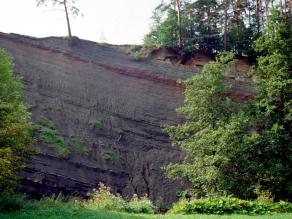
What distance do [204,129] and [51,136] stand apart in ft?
26.2

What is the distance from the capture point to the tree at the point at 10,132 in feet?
49.2

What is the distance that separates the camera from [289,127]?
21.3 meters

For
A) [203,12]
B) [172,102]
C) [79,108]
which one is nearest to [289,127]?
[172,102]

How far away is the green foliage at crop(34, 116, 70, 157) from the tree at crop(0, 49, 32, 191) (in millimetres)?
5019

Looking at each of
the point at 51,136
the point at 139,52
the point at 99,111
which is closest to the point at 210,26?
the point at 139,52

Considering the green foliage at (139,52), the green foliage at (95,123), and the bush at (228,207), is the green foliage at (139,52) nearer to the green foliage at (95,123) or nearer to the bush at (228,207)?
the green foliage at (95,123)

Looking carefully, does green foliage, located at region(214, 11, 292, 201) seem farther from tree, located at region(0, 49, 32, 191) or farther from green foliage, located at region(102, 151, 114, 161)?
tree, located at region(0, 49, 32, 191)

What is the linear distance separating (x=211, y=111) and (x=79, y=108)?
8.50 metres

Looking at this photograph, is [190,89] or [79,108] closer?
[190,89]

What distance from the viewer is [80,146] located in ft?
75.6

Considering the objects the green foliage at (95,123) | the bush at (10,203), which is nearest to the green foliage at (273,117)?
the green foliage at (95,123)

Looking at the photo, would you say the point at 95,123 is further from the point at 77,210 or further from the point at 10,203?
the point at 10,203

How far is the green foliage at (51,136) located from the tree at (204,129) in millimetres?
5589

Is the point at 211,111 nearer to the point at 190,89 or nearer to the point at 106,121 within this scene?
the point at 190,89
